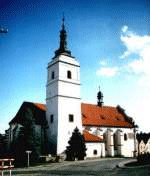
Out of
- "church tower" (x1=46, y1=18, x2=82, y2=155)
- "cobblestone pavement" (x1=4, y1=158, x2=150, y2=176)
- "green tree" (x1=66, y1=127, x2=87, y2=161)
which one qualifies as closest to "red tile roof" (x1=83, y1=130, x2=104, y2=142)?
"church tower" (x1=46, y1=18, x2=82, y2=155)

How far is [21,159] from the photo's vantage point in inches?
993

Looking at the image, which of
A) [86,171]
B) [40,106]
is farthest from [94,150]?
[86,171]

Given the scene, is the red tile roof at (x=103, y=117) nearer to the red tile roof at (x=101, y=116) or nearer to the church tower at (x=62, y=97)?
the red tile roof at (x=101, y=116)

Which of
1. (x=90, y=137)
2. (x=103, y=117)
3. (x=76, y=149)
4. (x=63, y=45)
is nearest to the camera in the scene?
(x=76, y=149)

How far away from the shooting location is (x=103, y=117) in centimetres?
3819

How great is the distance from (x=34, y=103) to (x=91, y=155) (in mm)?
12226

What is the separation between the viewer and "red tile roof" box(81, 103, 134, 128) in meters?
35.6

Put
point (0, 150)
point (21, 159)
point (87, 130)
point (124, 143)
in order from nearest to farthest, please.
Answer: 1. point (21, 159)
2. point (0, 150)
3. point (87, 130)
4. point (124, 143)

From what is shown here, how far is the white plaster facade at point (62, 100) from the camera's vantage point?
2958cm

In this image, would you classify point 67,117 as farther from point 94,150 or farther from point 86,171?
point 86,171

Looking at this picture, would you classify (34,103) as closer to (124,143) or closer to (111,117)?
(111,117)

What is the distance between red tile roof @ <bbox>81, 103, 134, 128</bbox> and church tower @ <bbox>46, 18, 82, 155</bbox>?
381 cm

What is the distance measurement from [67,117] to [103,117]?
32.4 feet

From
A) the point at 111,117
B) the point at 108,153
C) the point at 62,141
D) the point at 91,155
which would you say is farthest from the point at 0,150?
the point at 111,117
